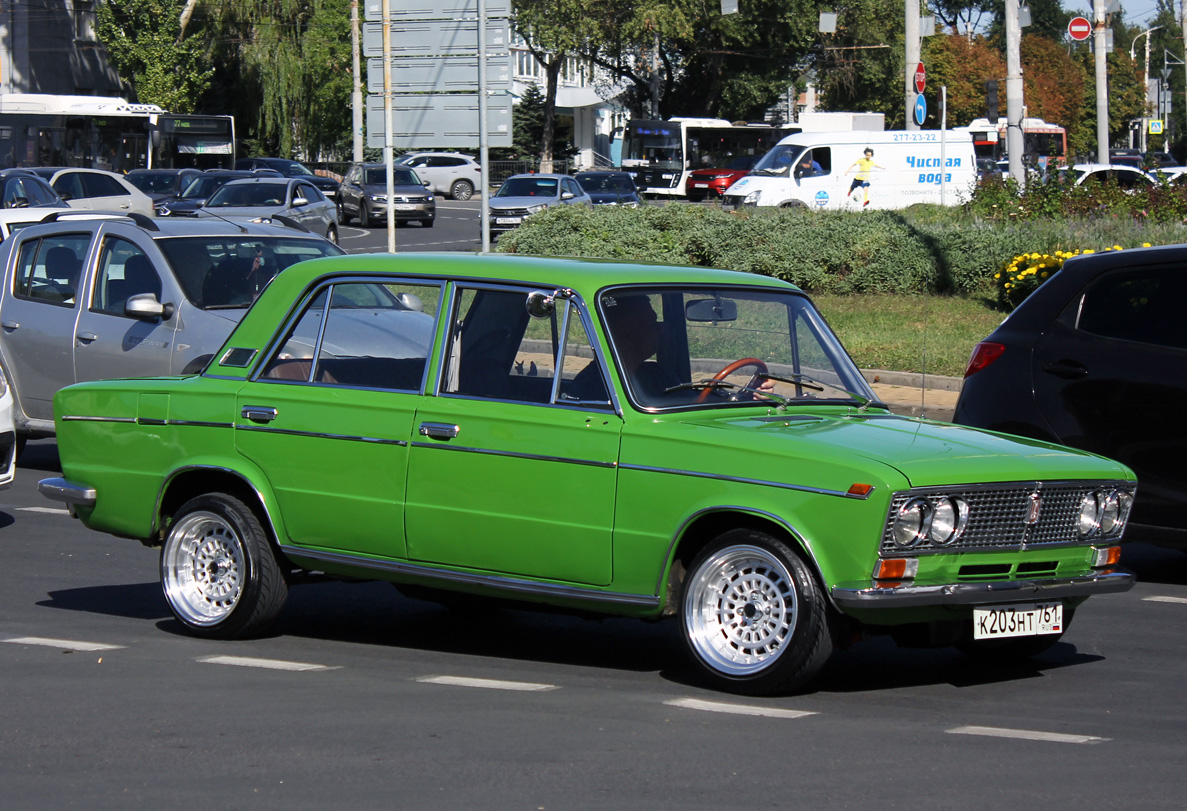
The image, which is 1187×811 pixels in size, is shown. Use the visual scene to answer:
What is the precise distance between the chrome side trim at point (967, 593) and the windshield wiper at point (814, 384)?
1148 millimetres

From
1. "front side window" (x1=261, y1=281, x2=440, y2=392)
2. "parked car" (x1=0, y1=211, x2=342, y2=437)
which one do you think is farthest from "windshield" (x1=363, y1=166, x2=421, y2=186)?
Result: "front side window" (x1=261, y1=281, x2=440, y2=392)

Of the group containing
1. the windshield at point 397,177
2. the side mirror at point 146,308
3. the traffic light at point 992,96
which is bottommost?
the side mirror at point 146,308

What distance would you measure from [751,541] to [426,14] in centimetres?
1590

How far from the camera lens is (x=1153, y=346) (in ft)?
27.5

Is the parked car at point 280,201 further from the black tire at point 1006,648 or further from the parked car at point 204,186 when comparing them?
the black tire at point 1006,648

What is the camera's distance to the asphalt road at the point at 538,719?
4.92 meters

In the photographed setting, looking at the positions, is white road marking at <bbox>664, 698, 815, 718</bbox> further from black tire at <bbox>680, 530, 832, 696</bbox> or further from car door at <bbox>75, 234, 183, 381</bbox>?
car door at <bbox>75, 234, 183, 381</bbox>

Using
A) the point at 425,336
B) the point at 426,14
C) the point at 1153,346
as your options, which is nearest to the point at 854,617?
the point at 425,336

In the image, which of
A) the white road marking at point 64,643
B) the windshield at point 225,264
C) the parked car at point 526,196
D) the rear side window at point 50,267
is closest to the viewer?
the white road marking at point 64,643

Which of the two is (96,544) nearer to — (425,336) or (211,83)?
(425,336)

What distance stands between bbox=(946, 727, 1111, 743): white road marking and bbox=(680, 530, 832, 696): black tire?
0.57 meters

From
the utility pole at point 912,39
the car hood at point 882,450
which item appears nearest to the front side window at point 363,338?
the car hood at point 882,450

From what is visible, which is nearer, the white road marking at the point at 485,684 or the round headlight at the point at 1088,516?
the round headlight at the point at 1088,516

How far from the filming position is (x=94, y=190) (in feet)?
103
